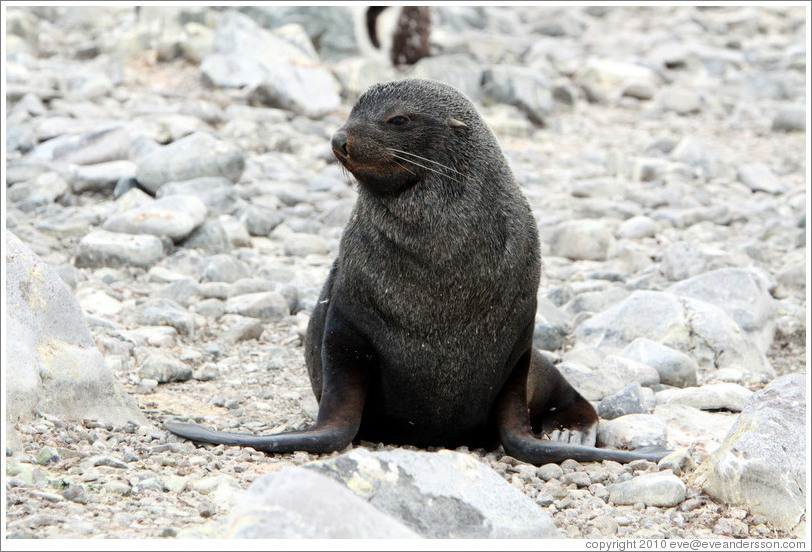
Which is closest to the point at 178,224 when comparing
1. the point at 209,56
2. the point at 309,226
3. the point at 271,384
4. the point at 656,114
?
the point at 309,226

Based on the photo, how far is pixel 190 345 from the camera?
19.6 ft

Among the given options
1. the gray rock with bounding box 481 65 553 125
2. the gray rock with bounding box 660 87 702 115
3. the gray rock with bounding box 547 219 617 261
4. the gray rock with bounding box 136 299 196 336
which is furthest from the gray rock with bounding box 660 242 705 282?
the gray rock with bounding box 660 87 702 115

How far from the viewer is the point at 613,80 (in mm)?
14086

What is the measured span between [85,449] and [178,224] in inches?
151

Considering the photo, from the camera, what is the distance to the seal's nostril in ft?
13.9

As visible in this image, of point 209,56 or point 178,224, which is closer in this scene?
point 178,224

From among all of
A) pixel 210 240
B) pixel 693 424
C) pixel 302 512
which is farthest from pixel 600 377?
pixel 210 240

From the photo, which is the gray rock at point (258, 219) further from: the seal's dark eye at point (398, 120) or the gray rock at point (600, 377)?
the seal's dark eye at point (398, 120)

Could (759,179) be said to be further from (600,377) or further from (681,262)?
(600,377)

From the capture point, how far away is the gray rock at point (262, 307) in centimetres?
651

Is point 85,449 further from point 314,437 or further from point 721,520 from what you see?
point 721,520

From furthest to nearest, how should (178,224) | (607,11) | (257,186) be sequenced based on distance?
(607,11)
(257,186)
(178,224)

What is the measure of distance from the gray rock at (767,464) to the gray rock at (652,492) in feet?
0.41

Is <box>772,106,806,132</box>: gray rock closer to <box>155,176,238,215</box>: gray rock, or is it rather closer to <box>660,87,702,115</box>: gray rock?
<box>660,87,702,115</box>: gray rock
